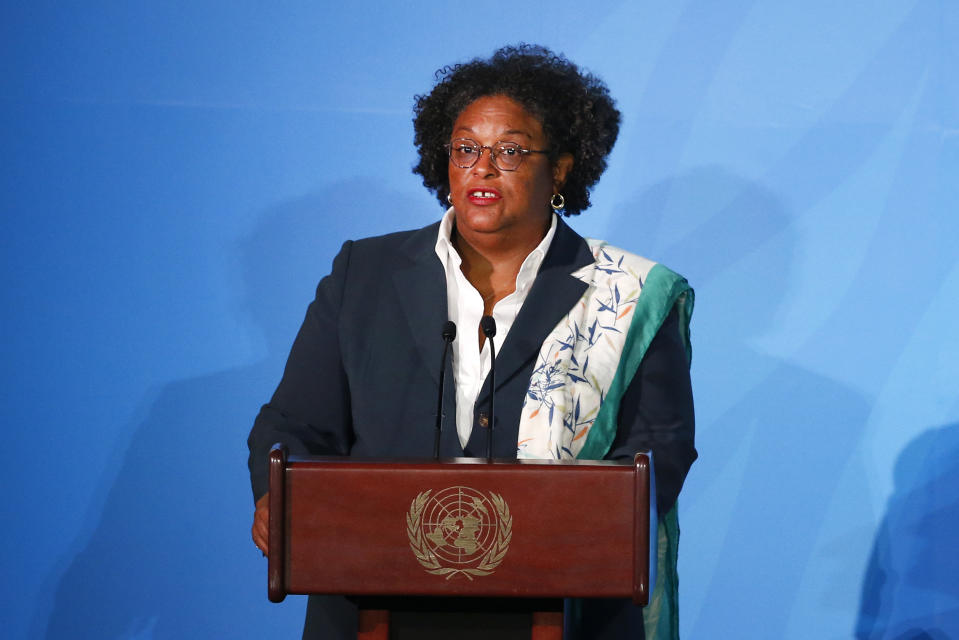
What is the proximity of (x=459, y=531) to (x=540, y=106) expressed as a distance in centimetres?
97

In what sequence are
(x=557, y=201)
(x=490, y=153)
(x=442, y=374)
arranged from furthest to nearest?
(x=557, y=201), (x=490, y=153), (x=442, y=374)

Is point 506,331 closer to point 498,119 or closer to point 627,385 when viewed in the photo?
point 627,385

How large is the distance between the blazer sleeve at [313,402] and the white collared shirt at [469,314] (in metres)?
0.21

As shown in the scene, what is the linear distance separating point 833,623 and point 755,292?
0.92 meters

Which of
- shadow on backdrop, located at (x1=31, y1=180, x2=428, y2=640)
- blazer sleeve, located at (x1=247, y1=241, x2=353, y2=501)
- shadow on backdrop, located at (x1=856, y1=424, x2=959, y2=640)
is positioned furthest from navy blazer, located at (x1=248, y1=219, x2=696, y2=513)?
shadow on backdrop, located at (x1=856, y1=424, x2=959, y2=640)

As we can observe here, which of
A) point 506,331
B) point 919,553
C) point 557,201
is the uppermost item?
point 557,201

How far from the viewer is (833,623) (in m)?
3.05

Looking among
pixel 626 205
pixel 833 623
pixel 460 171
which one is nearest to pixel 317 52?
pixel 626 205

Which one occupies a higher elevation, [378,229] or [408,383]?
[378,229]

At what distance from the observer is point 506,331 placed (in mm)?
1921

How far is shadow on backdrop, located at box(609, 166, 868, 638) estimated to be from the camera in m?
2.97

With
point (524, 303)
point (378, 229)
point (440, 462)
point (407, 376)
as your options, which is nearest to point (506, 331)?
point (524, 303)

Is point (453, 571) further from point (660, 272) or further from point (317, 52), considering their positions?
point (317, 52)

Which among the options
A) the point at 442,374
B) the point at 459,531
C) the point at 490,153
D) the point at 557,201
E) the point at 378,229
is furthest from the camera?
the point at 378,229
